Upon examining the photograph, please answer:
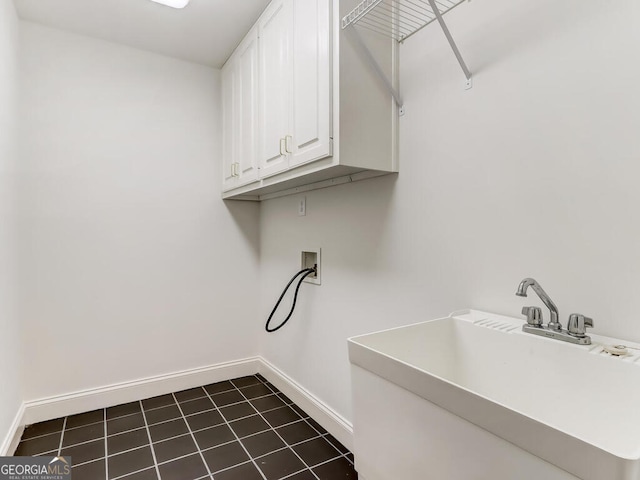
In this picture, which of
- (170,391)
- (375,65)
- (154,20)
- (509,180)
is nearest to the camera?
(509,180)

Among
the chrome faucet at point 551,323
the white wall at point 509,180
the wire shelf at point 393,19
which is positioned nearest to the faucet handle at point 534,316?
the chrome faucet at point 551,323

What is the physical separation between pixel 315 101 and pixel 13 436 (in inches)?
88.3

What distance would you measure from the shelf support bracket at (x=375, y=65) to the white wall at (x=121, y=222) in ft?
5.16

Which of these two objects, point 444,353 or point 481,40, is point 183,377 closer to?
point 444,353

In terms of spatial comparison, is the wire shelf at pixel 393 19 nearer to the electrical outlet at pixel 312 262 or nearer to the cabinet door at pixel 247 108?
the cabinet door at pixel 247 108

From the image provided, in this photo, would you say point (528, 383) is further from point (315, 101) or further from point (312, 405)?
point (312, 405)

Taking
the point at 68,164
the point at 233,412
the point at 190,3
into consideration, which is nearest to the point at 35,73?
the point at 68,164

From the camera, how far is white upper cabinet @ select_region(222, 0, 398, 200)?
1.33 m

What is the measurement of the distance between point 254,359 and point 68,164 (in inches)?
73.8

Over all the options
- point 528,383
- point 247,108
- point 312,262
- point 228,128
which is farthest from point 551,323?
point 228,128

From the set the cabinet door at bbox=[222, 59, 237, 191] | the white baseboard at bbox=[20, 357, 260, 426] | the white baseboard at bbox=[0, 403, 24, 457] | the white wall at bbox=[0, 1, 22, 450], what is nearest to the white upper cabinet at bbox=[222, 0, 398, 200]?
the cabinet door at bbox=[222, 59, 237, 191]

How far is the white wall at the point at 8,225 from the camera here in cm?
162

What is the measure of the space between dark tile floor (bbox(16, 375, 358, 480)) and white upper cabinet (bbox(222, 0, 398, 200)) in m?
1.38

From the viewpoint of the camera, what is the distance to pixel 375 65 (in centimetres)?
138
